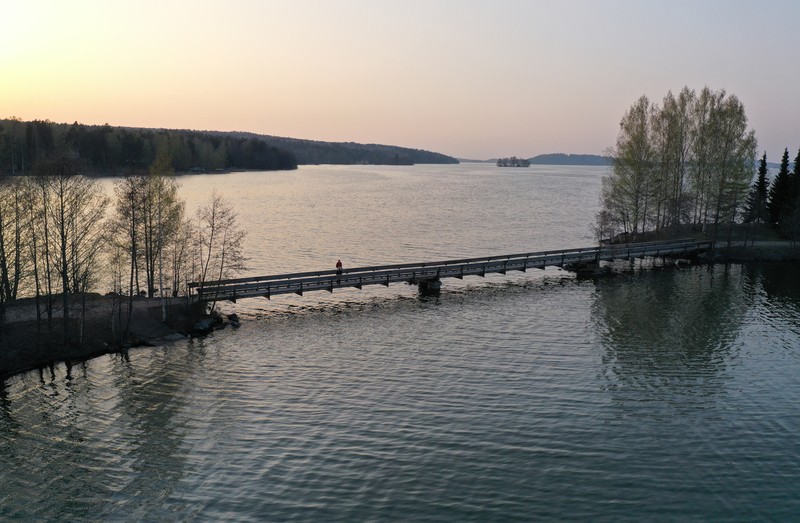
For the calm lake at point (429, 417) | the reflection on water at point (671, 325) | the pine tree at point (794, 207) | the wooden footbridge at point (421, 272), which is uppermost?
the pine tree at point (794, 207)

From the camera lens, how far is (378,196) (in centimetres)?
14238

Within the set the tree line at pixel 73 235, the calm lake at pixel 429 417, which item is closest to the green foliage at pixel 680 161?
the calm lake at pixel 429 417

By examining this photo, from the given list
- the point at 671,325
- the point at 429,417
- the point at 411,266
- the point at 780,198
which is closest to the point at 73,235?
the point at 429,417

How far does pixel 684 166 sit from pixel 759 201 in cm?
1034

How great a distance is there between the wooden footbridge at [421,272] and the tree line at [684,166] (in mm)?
6814

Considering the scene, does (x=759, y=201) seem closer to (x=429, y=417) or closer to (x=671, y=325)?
(x=671, y=325)

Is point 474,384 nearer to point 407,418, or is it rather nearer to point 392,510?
point 407,418

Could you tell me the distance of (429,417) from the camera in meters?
24.3

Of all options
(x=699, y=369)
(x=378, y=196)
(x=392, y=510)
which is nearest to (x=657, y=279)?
(x=699, y=369)

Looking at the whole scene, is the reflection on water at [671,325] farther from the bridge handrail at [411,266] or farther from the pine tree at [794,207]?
the pine tree at [794,207]

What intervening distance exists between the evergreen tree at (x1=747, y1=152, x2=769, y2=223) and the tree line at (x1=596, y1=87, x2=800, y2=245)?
25cm

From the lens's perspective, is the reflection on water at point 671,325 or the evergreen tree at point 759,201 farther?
the evergreen tree at point 759,201

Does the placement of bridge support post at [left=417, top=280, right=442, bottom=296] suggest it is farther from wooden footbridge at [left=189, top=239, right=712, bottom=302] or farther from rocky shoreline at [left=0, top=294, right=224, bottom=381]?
rocky shoreline at [left=0, top=294, right=224, bottom=381]

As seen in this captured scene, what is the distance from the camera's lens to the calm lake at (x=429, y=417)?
18422mm
